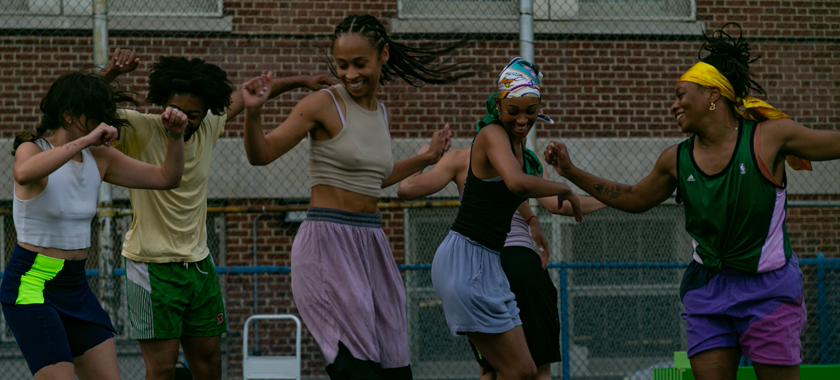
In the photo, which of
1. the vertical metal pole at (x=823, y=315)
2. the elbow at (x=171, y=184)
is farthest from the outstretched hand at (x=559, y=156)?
the vertical metal pole at (x=823, y=315)

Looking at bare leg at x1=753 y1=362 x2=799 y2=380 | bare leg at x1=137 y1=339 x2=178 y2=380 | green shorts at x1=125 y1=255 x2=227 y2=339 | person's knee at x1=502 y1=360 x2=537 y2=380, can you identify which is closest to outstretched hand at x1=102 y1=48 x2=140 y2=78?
green shorts at x1=125 y1=255 x2=227 y2=339

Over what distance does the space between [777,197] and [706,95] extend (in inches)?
22.5

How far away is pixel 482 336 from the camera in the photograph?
3951 millimetres

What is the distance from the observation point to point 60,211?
3553 mm

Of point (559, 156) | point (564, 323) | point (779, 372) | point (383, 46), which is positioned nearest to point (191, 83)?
point (383, 46)

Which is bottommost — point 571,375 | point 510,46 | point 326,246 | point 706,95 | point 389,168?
point 571,375

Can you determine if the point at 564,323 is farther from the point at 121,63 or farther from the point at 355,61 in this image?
the point at 121,63

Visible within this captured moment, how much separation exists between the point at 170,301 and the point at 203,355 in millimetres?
376

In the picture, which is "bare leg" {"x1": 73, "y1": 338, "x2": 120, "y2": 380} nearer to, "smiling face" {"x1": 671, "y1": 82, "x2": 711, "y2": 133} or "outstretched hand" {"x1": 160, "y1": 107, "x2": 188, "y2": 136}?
"outstretched hand" {"x1": 160, "y1": 107, "x2": 188, "y2": 136}

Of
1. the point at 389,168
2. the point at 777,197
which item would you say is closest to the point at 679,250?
the point at 777,197

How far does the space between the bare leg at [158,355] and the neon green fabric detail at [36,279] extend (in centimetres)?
82

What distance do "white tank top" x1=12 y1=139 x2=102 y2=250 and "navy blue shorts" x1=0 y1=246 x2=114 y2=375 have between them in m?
0.08

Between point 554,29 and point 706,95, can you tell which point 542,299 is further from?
point 554,29

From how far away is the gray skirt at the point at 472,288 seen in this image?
3.90 metres
